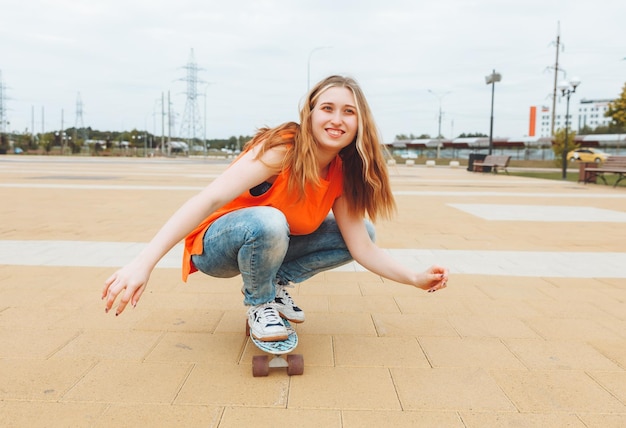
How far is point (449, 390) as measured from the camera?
217 centimetres

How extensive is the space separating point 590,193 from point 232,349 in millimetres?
11996

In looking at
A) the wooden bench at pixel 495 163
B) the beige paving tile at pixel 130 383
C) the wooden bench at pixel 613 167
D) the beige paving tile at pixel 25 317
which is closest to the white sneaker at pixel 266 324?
the beige paving tile at pixel 130 383

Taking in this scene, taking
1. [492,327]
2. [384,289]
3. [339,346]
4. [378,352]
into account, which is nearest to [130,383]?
[339,346]

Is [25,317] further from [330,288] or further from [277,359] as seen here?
[330,288]

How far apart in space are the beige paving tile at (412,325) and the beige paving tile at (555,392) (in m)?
0.56

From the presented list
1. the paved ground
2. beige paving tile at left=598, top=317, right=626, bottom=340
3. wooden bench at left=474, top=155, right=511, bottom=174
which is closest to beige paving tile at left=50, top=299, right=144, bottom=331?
the paved ground

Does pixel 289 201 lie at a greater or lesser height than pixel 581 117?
lesser

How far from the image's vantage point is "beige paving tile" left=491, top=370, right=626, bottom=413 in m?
2.03

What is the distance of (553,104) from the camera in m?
50.8

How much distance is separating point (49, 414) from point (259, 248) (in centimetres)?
98

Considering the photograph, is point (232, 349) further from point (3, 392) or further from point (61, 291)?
point (61, 291)

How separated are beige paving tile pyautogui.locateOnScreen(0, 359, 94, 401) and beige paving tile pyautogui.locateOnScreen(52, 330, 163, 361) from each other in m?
0.09

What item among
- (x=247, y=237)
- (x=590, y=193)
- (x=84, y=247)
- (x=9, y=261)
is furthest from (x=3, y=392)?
(x=590, y=193)

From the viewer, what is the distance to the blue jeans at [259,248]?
2266mm
